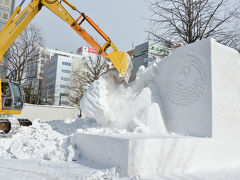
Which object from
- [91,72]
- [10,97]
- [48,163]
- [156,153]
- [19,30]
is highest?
[91,72]

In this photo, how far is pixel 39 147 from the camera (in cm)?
461

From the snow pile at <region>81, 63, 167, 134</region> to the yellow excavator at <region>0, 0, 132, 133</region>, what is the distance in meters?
0.40

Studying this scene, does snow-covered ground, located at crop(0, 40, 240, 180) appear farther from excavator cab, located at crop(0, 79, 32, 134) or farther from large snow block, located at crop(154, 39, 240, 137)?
excavator cab, located at crop(0, 79, 32, 134)

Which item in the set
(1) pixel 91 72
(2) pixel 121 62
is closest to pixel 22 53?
(1) pixel 91 72

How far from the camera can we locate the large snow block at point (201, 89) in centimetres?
411

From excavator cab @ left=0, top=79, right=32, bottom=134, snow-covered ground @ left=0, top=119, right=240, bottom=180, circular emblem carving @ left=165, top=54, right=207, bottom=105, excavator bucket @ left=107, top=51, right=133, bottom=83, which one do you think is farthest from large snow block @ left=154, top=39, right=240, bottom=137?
excavator cab @ left=0, top=79, right=32, bottom=134

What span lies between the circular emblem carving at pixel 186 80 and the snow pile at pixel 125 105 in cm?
47

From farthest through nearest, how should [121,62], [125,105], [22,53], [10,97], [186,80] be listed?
[22,53], [10,97], [121,62], [125,105], [186,80]

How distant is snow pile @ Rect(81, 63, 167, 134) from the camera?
4.53m

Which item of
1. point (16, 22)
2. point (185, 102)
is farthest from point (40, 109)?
point (185, 102)

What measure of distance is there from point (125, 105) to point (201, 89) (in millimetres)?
1856

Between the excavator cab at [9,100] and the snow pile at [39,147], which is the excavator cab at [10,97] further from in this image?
the snow pile at [39,147]

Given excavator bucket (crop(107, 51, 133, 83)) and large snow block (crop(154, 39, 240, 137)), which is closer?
large snow block (crop(154, 39, 240, 137))

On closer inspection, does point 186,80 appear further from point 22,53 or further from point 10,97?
point 22,53
